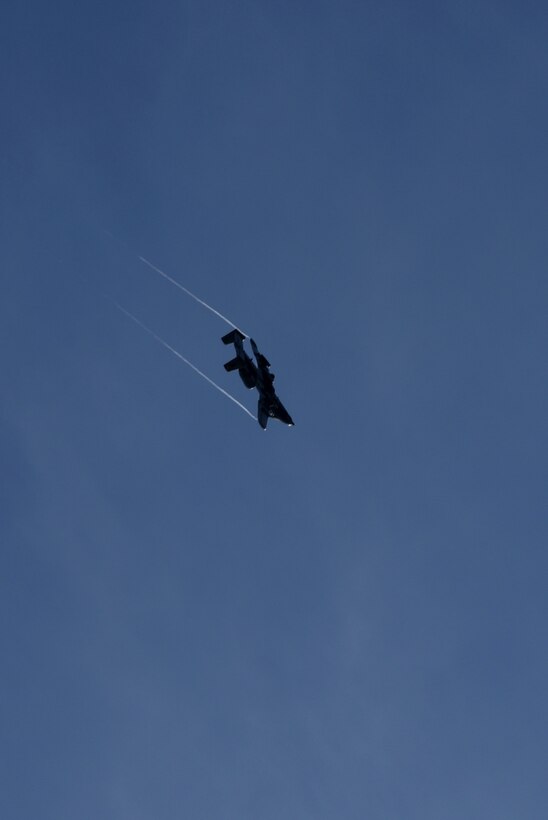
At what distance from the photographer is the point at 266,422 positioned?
344 ft

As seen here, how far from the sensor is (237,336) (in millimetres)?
102438

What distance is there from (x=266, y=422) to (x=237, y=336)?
291 inches

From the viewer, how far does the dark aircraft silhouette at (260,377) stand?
102 meters

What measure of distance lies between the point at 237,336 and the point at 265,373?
15.4 ft

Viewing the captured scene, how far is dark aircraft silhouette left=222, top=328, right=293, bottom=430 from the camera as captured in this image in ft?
336

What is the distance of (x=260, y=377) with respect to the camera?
10450 centimetres

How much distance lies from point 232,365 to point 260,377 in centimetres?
348

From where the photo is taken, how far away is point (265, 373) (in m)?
106

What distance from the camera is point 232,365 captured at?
10188 centimetres

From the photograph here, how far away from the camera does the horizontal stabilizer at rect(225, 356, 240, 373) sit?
101812 mm

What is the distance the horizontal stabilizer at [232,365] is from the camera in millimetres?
101812
